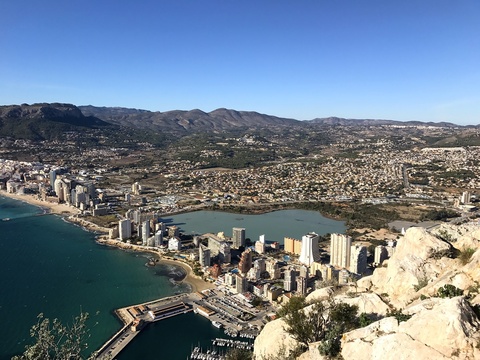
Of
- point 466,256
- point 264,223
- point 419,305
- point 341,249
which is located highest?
point 466,256

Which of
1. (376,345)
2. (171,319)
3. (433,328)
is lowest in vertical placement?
(171,319)

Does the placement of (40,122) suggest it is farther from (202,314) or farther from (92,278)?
(202,314)

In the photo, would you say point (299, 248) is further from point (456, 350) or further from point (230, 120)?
point (230, 120)

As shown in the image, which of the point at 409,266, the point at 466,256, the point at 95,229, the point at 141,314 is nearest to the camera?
the point at 466,256

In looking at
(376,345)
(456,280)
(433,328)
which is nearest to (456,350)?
(433,328)

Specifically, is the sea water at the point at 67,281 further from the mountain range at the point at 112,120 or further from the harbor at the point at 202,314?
the mountain range at the point at 112,120

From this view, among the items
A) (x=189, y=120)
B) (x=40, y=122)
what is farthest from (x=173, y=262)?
(x=189, y=120)
